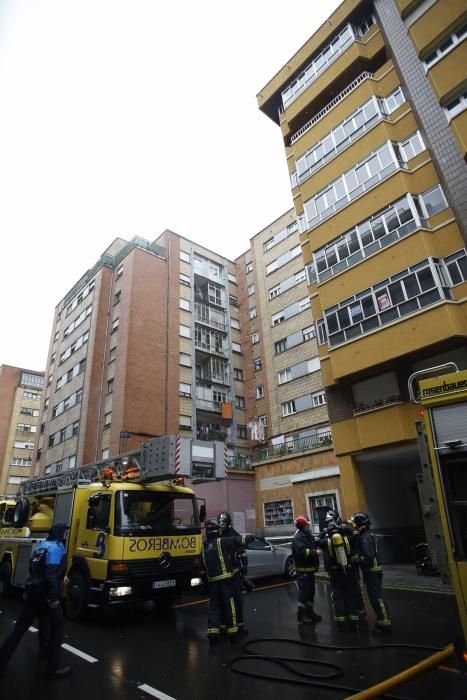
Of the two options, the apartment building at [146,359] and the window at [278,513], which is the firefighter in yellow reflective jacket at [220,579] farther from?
the apartment building at [146,359]

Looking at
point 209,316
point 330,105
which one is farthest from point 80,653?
point 209,316

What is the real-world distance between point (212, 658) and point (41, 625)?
242 cm

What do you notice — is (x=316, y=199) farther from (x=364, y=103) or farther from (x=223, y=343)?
(x=223, y=343)

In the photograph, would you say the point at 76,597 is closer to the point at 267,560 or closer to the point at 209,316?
the point at 267,560

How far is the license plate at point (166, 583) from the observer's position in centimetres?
777

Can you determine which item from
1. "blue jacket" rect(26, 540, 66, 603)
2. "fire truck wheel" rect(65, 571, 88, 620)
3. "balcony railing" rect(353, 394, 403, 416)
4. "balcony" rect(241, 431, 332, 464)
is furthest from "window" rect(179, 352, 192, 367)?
"blue jacket" rect(26, 540, 66, 603)

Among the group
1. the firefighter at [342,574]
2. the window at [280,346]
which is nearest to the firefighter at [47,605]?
the firefighter at [342,574]

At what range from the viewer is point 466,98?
44.9 ft

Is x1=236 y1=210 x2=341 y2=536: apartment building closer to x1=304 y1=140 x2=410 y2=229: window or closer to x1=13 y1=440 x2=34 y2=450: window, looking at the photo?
x1=304 y1=140 x2=410 y2=229: window

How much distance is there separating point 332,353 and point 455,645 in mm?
12643

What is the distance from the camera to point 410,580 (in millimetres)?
11328

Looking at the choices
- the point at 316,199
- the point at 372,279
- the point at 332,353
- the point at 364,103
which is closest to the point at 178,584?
the point at 332,353

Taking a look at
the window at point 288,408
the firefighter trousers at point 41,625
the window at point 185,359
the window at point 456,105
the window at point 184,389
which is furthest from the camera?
the window at point 185,359

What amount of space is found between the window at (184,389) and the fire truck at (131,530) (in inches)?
701
